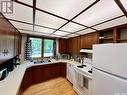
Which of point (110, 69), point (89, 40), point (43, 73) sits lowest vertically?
point (43, 73)

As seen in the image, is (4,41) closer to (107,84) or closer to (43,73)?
(107,84)

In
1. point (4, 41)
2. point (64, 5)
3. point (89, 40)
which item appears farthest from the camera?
point (89, 40)

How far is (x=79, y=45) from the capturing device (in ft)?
12.3

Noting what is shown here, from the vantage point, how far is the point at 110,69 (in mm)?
1354

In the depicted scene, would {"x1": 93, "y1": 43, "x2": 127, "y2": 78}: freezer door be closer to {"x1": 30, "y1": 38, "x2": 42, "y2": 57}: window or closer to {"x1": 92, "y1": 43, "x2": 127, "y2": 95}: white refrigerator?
{"x1": 92, "y1": 43, "x2": 127, "y2": 95}: white refrigerator

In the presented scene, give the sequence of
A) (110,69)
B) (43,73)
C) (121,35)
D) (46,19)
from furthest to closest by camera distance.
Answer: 1. (43,73)
2. (121,35)
3. (46,19)
4. (110,69)

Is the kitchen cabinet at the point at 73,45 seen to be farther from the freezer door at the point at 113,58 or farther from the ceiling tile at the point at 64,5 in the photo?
the ceiling tile at the point at 64,5

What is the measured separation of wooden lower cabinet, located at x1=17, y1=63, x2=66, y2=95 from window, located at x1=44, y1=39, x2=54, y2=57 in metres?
0.91

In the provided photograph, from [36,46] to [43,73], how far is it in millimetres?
1373

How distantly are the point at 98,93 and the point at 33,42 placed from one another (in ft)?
11.4

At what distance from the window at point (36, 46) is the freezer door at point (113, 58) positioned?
3.21m

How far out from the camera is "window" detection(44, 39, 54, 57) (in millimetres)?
4543

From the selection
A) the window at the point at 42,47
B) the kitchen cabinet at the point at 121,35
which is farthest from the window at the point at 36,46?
the kitchen cabinet at the point at 121,35

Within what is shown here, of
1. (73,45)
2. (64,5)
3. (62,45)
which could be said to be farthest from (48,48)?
(64,5)
